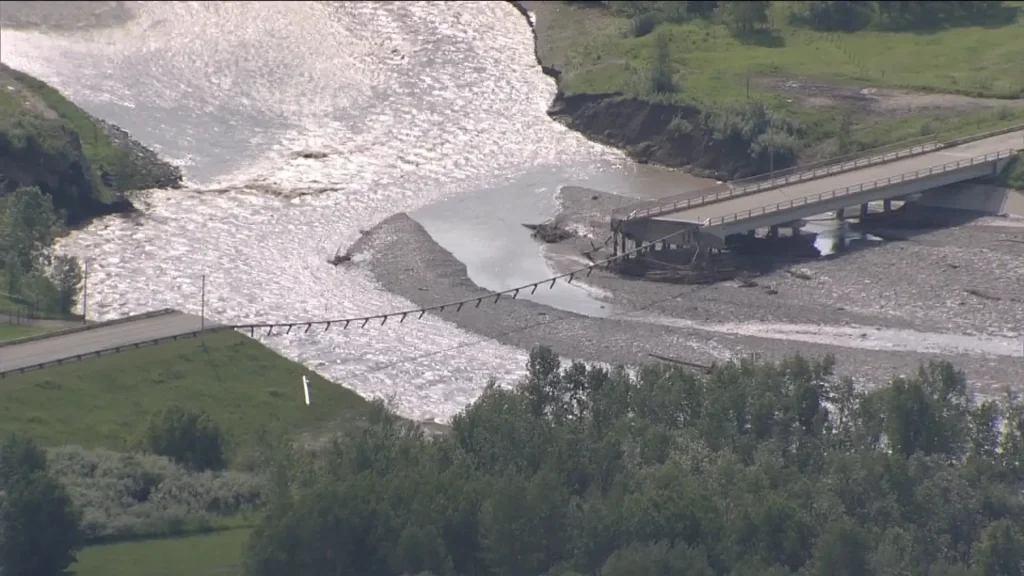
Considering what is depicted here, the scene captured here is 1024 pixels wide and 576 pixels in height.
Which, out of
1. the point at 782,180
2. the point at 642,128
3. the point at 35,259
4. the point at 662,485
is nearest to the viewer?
the point at 662,485

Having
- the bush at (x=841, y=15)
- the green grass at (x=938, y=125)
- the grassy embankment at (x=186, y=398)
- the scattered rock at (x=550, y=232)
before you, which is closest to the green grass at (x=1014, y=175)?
the green grass at (x=938, y=125)

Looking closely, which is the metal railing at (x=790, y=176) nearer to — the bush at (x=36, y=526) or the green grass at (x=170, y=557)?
the green grass at (x=170, y=557)

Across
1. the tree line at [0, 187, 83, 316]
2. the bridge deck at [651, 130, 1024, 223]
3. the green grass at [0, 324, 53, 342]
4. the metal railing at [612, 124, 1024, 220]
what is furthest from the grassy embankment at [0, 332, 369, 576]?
the bridge deck at [651, 130, 1024, 223]

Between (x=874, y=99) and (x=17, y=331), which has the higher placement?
(x=874, y=99)

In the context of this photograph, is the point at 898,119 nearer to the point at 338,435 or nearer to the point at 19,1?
the point at 338,435

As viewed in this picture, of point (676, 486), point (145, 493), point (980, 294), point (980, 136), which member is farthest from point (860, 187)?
point (145, 493)

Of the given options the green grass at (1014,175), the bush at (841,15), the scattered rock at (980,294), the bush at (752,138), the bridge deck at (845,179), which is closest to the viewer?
the scattered rock at (980,294)

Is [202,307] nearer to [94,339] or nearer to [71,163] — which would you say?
[94,339]
